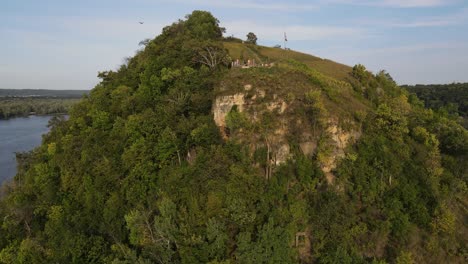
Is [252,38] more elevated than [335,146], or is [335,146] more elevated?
[252,38]

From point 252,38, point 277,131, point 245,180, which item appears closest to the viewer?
point 245,180

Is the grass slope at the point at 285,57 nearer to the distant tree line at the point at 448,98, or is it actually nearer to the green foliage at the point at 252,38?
the green foliage at the point at 252,38

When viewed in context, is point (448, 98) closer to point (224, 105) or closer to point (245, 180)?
point (224, 105)

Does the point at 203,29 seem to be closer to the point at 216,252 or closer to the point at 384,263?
the point at 216,252

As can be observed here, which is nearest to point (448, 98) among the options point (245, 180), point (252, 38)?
point (252, 38)

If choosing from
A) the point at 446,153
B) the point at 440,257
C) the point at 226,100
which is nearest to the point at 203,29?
the point at 226,100

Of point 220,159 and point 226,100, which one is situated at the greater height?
point 226,100
